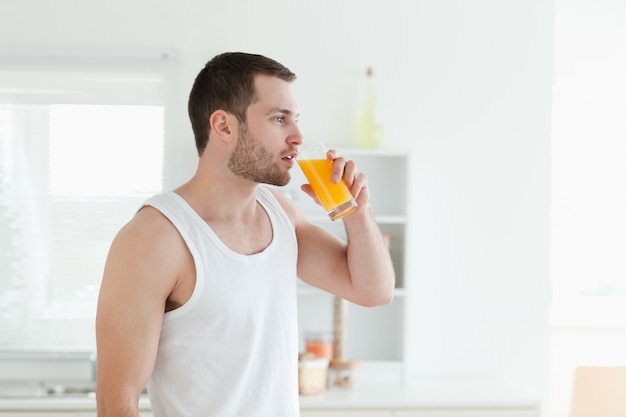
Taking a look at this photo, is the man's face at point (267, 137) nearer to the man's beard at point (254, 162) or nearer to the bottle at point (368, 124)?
the man's beard at point (254, 162)

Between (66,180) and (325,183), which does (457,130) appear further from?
(325,183)

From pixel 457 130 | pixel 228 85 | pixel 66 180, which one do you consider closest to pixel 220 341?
pixel 228 85

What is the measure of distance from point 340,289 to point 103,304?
1.84ft

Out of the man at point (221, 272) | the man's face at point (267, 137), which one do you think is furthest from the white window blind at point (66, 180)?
the man's face at point (267, 137)

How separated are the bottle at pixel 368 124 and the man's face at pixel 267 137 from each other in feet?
6.46

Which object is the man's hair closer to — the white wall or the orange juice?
the orange juice

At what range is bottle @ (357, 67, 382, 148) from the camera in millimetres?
3646

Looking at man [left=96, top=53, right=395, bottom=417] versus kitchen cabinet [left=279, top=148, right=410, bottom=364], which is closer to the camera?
man [left=96, top=53, right=395, bottom=417]

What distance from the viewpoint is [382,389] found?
11.6 ft

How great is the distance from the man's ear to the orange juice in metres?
0.15

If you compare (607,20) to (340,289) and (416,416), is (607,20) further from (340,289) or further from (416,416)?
(340,289)

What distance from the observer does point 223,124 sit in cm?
171

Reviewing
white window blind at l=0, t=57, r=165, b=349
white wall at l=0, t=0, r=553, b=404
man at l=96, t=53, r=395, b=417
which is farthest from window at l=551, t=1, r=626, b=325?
man at l=96, t=53, r=395, b=417

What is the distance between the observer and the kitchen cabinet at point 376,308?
374 centimetres
